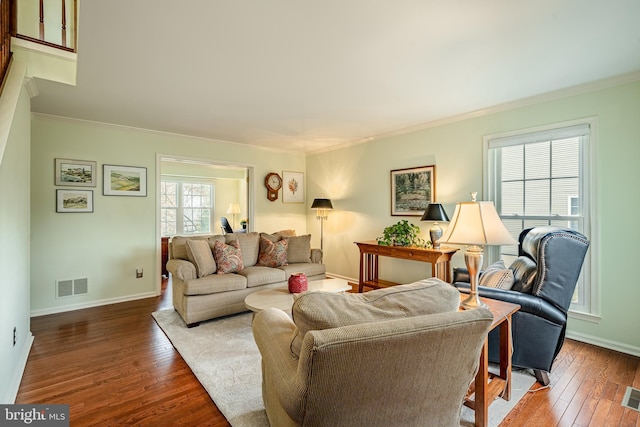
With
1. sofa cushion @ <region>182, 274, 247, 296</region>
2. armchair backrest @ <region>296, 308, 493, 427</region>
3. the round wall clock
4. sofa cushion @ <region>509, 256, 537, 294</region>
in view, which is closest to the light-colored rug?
sofa cushion @ <region>182, 274, 247, 296</region>

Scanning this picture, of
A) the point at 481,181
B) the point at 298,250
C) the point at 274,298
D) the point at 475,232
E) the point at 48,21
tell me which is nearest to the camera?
the point at 475,232

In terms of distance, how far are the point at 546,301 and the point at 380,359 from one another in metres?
1.81

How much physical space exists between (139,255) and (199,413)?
3.10 m

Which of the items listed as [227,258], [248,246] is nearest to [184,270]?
[227,258]

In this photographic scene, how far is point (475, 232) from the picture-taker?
71.6 inches

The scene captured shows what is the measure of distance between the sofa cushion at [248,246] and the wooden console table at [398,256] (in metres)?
1.50

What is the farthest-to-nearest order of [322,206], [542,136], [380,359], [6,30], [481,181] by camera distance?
[322,206] → [481,181] → [542,136] → [6,30] → [380,359]

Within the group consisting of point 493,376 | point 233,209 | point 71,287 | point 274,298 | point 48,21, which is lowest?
point 493,376

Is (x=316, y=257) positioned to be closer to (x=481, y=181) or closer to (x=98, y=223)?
(x=481, y=181)

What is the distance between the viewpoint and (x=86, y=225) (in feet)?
13.0

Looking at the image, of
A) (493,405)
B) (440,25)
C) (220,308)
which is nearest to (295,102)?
(440,25)

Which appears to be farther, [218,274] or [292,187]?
[292,187]

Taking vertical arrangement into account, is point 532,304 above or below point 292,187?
below

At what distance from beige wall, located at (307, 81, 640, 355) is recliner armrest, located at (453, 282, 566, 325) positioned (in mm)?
1163
